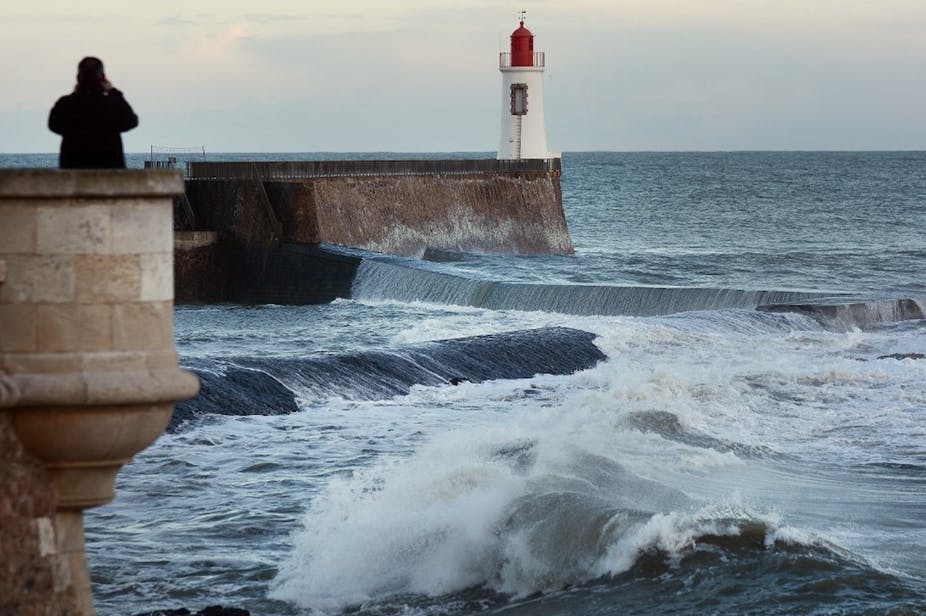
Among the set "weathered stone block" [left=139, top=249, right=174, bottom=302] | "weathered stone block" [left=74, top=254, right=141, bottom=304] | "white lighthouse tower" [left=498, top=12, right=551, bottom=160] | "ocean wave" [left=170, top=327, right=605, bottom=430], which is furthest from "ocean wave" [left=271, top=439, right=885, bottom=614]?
"white lighthouse tower" [left=498, top=12, right=551, bottom=160]

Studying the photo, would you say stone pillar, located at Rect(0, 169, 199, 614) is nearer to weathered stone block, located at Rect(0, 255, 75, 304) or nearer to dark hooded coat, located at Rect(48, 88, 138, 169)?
weathered stone block, located at Rect(0, 255, 75, 304)

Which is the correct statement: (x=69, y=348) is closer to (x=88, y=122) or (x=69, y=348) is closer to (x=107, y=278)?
(x=107, y=278)

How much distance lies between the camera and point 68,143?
5.33 metres

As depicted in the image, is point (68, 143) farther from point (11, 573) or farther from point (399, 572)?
point (399, 572)

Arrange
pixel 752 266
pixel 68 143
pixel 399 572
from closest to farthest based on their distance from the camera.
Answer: pixel 68 143
pixel 399 572
pixel 752 266

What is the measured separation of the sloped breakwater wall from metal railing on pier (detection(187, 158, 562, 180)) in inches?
1.1

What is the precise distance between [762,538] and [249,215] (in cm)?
1882

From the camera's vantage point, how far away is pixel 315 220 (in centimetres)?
2756

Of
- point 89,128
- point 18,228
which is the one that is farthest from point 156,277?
point 89,128

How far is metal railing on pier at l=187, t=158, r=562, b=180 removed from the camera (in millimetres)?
27906

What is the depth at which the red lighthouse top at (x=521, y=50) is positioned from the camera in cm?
3994

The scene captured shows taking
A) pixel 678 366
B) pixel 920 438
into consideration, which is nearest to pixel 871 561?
pixel 920 438

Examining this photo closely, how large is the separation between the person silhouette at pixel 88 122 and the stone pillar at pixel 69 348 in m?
0.38

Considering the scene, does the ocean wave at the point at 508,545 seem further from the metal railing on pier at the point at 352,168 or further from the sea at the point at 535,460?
the metal railing on pier at the point at 352,168
